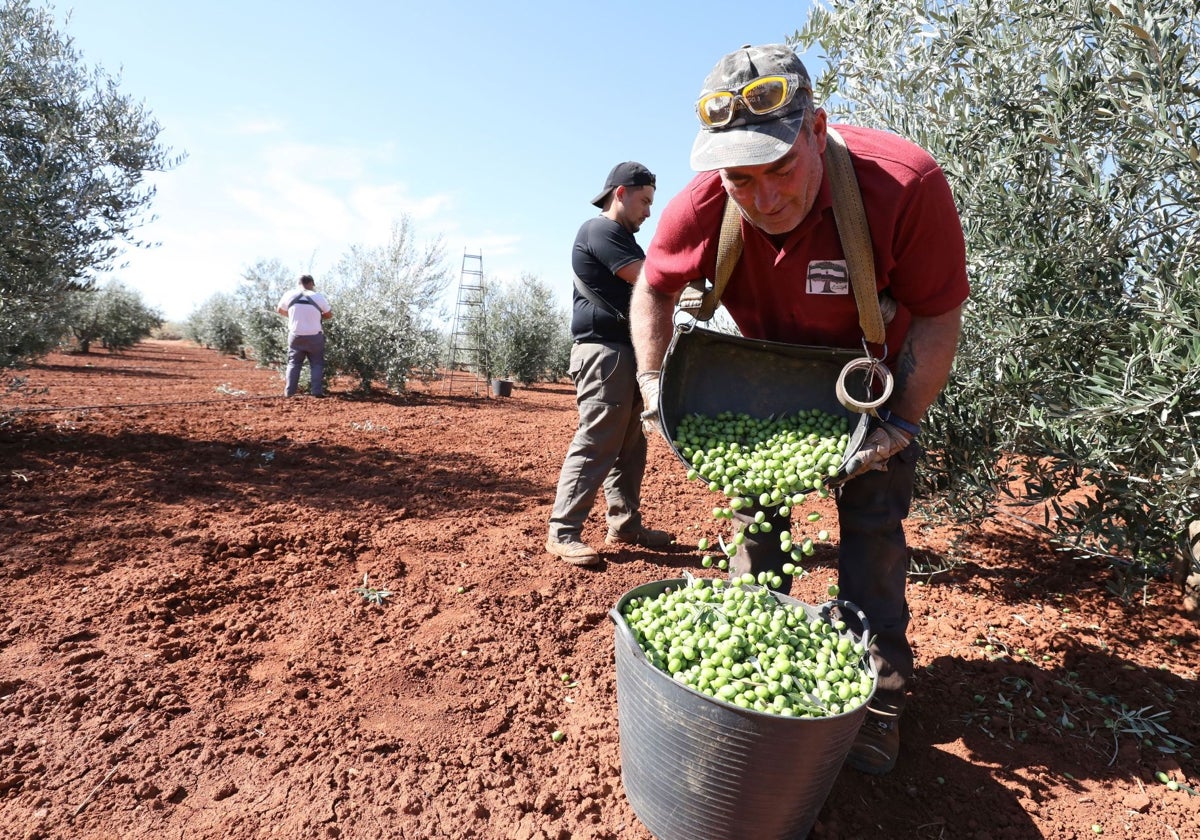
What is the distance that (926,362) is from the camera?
218 centimetres

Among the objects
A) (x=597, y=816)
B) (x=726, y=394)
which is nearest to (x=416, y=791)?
(x=597, y=816)

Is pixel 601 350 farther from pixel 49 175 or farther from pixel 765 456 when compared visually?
pixel 49 175

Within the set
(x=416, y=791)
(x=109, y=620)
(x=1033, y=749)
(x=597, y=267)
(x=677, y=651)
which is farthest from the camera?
(x=597, y=267)

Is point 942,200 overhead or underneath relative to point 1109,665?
overhead

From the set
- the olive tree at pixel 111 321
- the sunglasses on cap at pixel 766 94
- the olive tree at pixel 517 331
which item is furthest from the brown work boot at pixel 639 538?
the olive tree at pixel 111 321

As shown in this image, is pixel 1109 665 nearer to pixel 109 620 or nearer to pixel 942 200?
pixel 942 200

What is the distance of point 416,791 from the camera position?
222cm

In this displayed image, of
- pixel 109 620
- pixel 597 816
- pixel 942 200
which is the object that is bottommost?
pixel 597 816

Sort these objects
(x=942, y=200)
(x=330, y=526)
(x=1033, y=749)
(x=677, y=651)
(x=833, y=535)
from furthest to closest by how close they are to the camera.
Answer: (x=833, y=535) → (x=330, y=526) → (x=1033, y=749) → (x=942, y=200) → (x=677, y=651)

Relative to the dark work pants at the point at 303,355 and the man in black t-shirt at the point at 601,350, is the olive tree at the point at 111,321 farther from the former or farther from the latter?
the man in black t-shirt at the point at 601,350

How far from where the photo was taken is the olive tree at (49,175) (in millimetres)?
5773

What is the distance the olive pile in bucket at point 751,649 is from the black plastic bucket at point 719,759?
6cm

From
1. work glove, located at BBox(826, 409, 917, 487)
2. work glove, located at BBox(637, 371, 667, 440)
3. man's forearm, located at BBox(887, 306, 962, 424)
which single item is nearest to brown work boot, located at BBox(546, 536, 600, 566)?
work glove, located at BBox(637, 371, 667, 440)

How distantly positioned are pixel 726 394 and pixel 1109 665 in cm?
248
